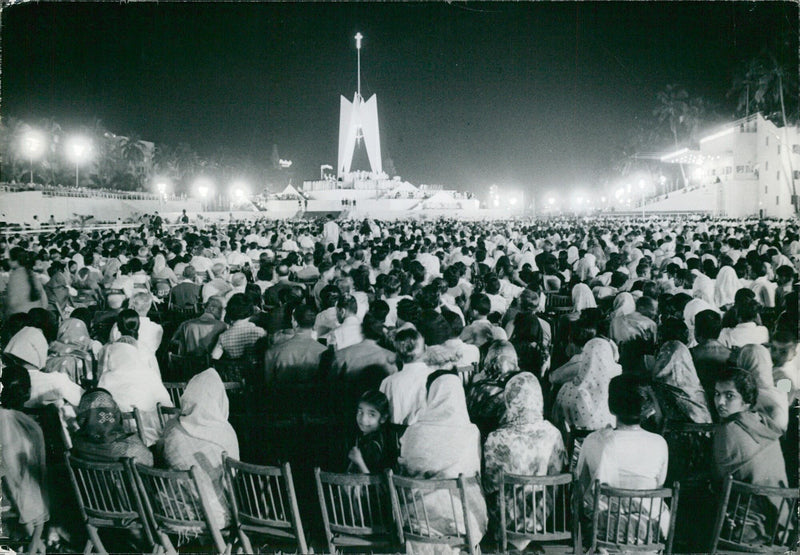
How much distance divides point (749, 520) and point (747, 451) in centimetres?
35

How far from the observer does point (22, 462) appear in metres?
3.53

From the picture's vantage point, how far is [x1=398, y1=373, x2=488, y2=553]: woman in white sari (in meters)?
3.25

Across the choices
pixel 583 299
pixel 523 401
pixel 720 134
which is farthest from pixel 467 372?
pixel 720 134

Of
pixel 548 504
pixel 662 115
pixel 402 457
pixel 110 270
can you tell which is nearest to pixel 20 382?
pixel 402 457

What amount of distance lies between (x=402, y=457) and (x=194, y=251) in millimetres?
9435

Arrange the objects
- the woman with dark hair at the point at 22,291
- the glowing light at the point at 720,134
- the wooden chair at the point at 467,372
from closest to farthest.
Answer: the wooden chair at the point at 467,372, the woman with dark hair at the point at 22,291, the glowing light at the point at 720,134

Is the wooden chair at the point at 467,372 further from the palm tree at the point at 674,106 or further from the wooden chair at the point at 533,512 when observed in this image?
the palm tree at the point at 674,106

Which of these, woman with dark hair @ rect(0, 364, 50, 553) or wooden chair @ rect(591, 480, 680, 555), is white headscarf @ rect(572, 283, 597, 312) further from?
woman with dark hair @ rect(0, 364, 50, 553)

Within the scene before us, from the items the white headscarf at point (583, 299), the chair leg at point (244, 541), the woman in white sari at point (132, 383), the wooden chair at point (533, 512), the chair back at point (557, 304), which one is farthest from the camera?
the chair back at point (557, 304)

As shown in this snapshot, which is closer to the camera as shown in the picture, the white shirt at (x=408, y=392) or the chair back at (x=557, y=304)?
the white shirt at (x=408, y=392)

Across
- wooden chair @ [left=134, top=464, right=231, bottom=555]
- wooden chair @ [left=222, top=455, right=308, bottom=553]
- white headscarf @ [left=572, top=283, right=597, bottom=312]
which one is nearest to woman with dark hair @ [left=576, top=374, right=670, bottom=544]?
wooden chair @ [left=222, top=455, right=308, bottom=553]

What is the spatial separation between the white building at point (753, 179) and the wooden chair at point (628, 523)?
1557 inches

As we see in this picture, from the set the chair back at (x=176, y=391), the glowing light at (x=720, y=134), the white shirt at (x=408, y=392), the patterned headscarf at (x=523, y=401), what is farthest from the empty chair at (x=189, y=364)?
the glowing light at (x=720, y=134)

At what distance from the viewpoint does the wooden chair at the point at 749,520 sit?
9.36 feet
